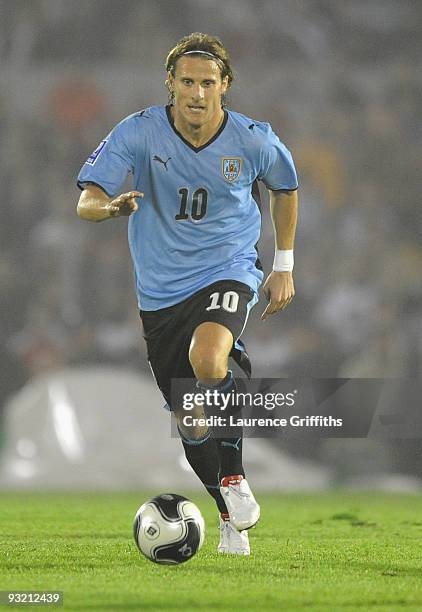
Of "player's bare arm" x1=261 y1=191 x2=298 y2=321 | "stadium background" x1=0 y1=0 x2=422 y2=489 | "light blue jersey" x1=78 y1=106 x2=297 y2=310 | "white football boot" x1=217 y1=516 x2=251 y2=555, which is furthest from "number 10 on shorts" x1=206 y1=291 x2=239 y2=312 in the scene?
"stadium background" x1=0 y1=0 x2=422 y2=489

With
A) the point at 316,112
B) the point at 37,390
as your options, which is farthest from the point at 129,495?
the point at 316,112

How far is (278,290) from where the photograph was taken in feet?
17.1

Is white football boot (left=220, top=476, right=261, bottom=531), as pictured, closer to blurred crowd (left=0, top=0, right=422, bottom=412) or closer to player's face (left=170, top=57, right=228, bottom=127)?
player's face (left=170, top=57, right=228, bottom=127)

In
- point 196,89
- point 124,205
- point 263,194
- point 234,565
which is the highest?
point 263,194

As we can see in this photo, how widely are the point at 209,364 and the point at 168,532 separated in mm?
698

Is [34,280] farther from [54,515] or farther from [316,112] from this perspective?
[54,515]

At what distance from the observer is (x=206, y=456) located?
16.0 ft

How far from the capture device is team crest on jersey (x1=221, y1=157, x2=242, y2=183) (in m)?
5.01

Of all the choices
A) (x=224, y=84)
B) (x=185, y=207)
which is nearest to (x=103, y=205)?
(x=185, y=207)

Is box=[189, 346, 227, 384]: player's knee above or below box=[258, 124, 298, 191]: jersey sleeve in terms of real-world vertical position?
below

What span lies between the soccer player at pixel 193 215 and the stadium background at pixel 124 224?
5423 millimetres

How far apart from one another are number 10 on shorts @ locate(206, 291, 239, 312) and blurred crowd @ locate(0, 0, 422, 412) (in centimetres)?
668

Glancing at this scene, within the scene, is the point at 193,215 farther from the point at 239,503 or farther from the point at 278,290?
the point at 239,503

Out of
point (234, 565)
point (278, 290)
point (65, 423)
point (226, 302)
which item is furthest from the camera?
point (65, 423)
